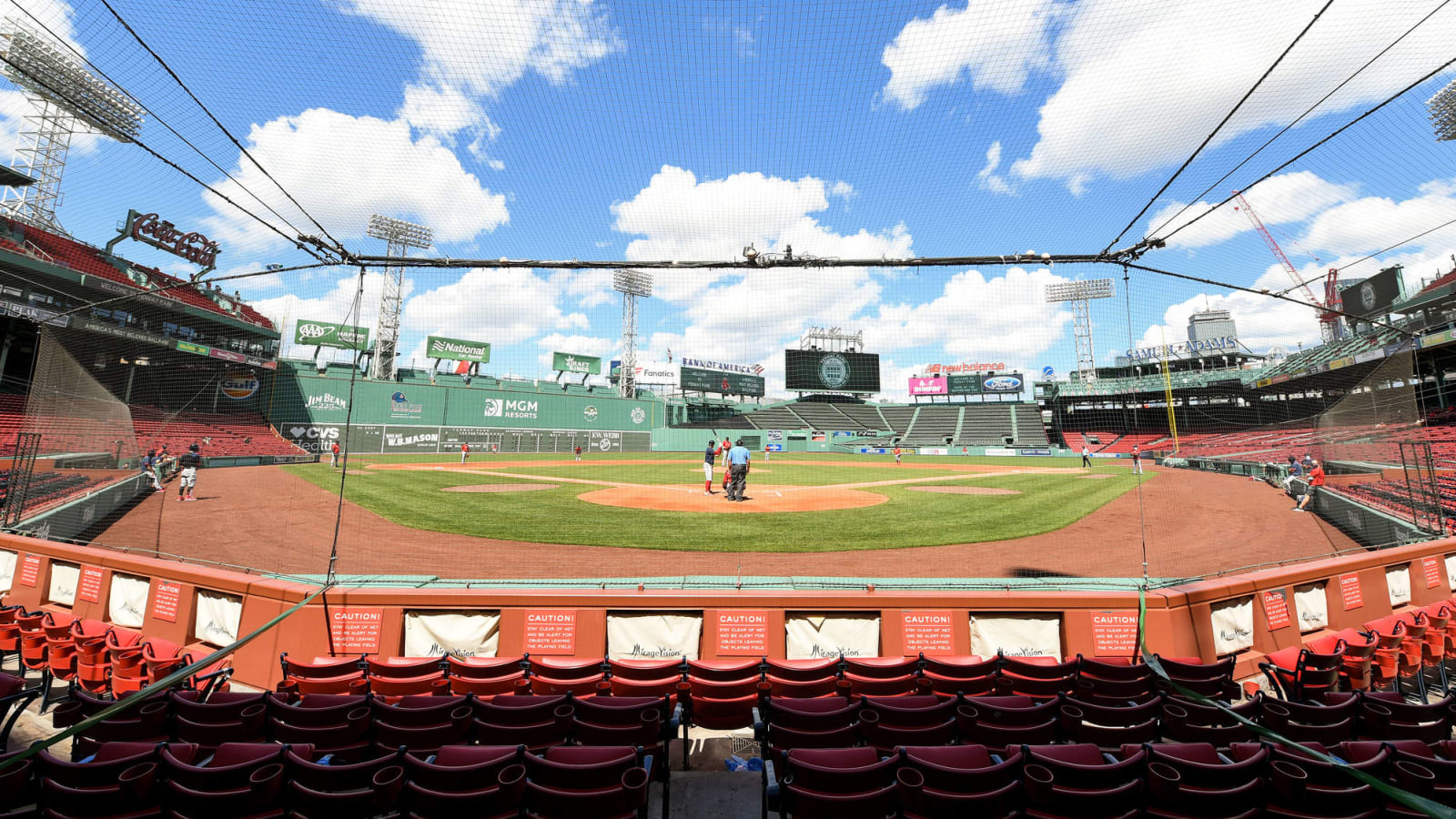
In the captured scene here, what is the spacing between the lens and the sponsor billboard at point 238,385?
25.4 metres

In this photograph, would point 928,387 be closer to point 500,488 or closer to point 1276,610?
point 500,488

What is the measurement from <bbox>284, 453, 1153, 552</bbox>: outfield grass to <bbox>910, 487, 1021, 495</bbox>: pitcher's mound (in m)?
0.64

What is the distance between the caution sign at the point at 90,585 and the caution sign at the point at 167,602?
1.26 m

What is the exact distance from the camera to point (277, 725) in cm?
373

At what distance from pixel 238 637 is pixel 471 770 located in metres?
5.53

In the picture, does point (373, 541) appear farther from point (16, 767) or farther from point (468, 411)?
point (468, 411)

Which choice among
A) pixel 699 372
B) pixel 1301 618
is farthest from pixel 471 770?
pixel 699 372

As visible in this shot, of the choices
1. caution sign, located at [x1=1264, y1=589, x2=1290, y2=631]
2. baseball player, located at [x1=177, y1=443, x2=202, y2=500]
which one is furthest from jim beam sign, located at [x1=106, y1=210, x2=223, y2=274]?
caution sign, located at [x1=1264, y1=589, x2=1290, y2=631]

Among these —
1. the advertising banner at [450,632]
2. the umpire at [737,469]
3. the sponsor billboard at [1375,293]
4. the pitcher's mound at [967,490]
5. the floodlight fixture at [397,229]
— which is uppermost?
the floodlight fixture at [397,229]

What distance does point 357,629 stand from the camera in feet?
19.7

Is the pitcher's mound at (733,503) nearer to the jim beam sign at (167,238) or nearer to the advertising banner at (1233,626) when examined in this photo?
the advertising banner at (1233,626)

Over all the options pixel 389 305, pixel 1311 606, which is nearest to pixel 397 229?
pixel 389 305

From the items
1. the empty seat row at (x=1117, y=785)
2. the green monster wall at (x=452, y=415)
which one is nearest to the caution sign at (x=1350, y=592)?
the empty seat row at (x=1117, y=785)

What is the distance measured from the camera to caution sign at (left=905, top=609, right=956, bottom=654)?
5.91 meters
